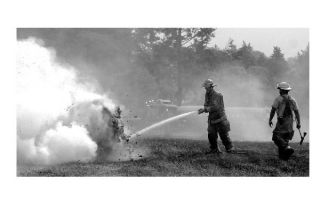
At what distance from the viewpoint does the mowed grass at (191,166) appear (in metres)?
15.3

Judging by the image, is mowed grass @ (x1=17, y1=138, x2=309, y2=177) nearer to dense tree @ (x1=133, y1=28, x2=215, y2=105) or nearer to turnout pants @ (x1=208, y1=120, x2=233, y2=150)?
turnout pants @ (x1=208, y1=120, x2=233, y2=150)

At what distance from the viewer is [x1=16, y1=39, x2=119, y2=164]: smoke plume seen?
1606 centimetres

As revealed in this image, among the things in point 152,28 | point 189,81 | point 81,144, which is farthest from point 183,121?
point 81,144

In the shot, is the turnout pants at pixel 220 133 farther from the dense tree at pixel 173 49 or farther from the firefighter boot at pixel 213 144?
the dense tree at pixel 173 49

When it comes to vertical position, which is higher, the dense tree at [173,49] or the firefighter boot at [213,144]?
the dense tree at [173,49]

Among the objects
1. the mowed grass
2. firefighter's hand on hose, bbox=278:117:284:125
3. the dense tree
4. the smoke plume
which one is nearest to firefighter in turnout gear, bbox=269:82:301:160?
firefighter's hand on hose, bbox=278:117:284:125

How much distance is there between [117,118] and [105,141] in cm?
91

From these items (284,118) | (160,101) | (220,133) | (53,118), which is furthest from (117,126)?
(160,101)

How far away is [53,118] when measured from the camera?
1650cm

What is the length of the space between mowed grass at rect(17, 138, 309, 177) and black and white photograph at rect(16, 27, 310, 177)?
0.03m

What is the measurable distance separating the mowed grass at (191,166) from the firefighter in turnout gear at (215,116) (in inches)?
17.7

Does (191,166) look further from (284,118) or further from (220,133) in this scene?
(284,118)

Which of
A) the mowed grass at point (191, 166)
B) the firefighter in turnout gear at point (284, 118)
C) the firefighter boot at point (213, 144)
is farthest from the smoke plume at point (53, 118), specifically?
the firefighter in turnout gear at point (284, 118)

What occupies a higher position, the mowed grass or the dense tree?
the dense tree
